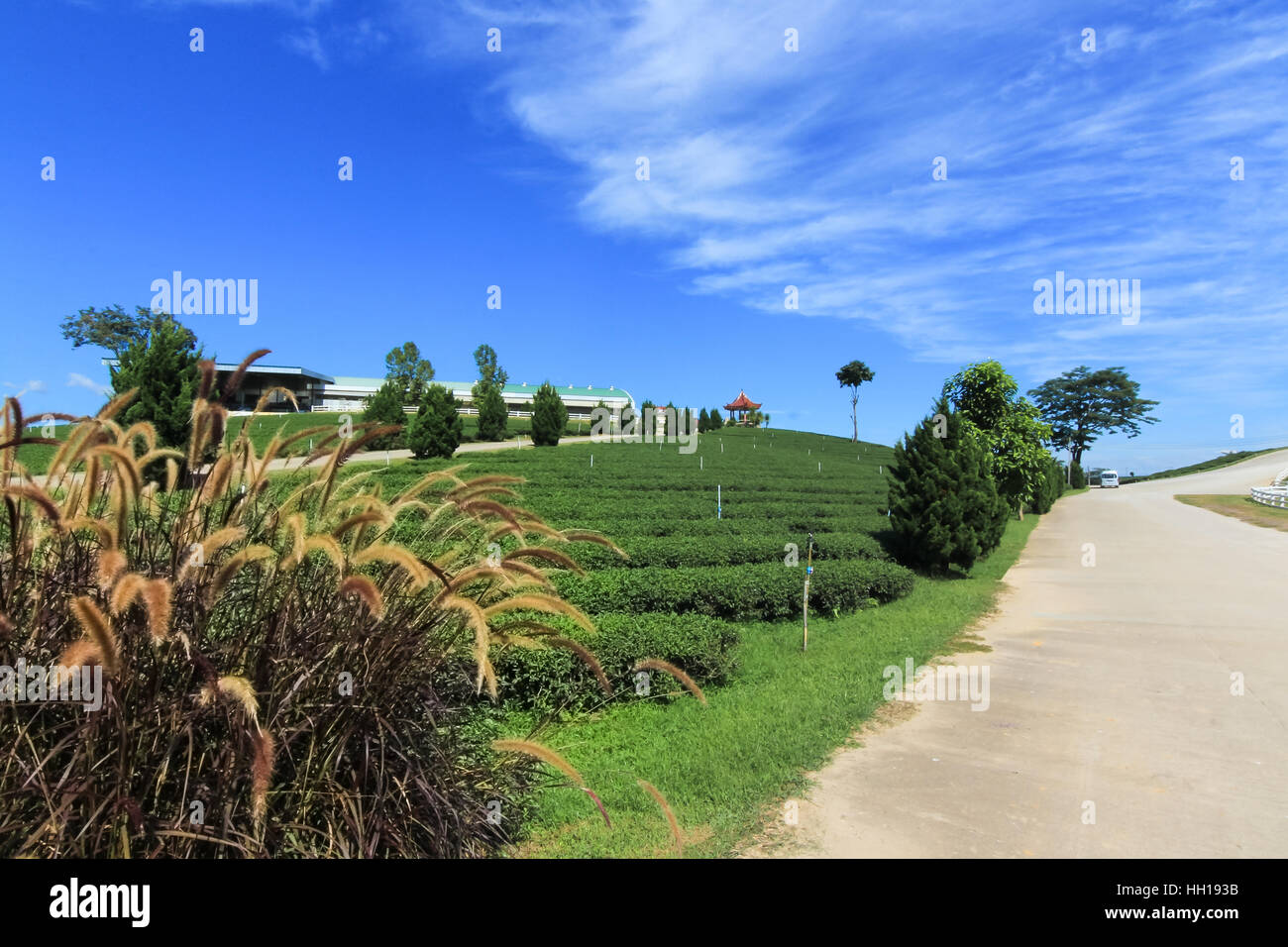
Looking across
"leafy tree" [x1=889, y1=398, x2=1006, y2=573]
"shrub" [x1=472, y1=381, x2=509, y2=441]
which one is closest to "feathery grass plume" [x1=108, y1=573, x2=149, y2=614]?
"leafy tree" [x1=889, y1=398, x2=1006, y2=573]

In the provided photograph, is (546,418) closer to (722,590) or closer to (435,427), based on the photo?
(435,427)

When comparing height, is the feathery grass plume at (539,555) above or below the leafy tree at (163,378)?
below

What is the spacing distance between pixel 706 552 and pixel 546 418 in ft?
96.0

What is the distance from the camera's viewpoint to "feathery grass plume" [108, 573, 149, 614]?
1896mm

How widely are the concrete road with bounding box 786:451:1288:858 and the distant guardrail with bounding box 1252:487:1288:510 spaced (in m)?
29.5

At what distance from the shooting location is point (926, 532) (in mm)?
15023

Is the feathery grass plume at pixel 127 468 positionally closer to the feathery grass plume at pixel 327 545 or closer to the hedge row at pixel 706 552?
the feathery grass plume at pixel 327 545

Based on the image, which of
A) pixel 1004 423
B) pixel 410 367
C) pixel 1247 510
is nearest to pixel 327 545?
pixel 1004 423

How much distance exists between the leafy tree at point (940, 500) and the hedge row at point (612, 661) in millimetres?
8928

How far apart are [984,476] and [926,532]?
→ 3.01 meters

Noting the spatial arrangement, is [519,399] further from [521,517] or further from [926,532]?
[521,517]

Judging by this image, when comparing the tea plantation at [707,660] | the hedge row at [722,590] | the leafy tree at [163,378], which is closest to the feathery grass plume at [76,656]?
the tea plantation at [707,660]

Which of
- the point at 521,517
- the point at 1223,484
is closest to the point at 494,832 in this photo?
the point at 521,517

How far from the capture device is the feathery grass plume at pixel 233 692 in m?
2.04
